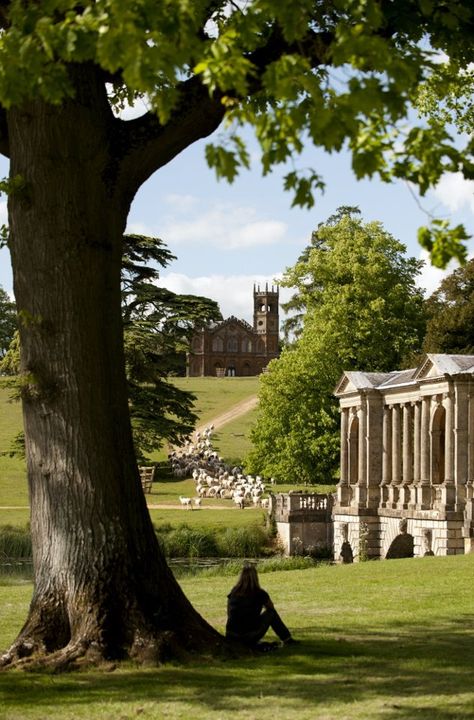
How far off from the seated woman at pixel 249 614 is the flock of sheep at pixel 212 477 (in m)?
33.0

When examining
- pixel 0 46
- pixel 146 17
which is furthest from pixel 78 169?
pixel 146 17

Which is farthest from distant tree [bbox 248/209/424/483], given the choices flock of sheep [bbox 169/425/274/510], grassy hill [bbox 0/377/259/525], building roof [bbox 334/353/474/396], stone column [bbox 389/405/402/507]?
stone column [bbox 389/405/402/507]

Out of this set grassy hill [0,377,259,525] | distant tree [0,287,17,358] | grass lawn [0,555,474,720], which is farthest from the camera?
distant tree [0,287,17,358]

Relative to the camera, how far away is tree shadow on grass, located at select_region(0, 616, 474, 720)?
8.56m

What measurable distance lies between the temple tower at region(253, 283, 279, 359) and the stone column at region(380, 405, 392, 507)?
323 feet

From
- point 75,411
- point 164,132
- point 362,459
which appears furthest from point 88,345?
point 362,459

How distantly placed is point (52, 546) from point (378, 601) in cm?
616

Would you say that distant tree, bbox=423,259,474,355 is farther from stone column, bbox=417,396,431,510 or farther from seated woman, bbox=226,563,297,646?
seated woman, bbox=226,563,297,646

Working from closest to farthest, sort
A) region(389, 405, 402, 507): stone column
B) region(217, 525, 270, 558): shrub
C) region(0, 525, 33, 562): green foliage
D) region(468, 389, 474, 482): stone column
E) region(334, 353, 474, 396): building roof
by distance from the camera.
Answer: region(468, 389, 474, 482): stone column < region(0, 525, 33, 562): green foliage < region(334, 353, 474, 396): building roof < region(217, 525, 270, 558): shrub < region(389, 405, 402, 507): stone column

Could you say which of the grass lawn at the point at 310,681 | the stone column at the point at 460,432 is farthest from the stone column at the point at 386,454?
the grass lawn at the point at 310,681

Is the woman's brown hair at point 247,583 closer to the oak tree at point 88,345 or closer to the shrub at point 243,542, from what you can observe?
the oak tree at point 88,345

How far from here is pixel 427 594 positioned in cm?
1619

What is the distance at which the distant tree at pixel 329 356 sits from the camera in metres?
49.9

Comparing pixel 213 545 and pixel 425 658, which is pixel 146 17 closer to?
pixel 425 658
